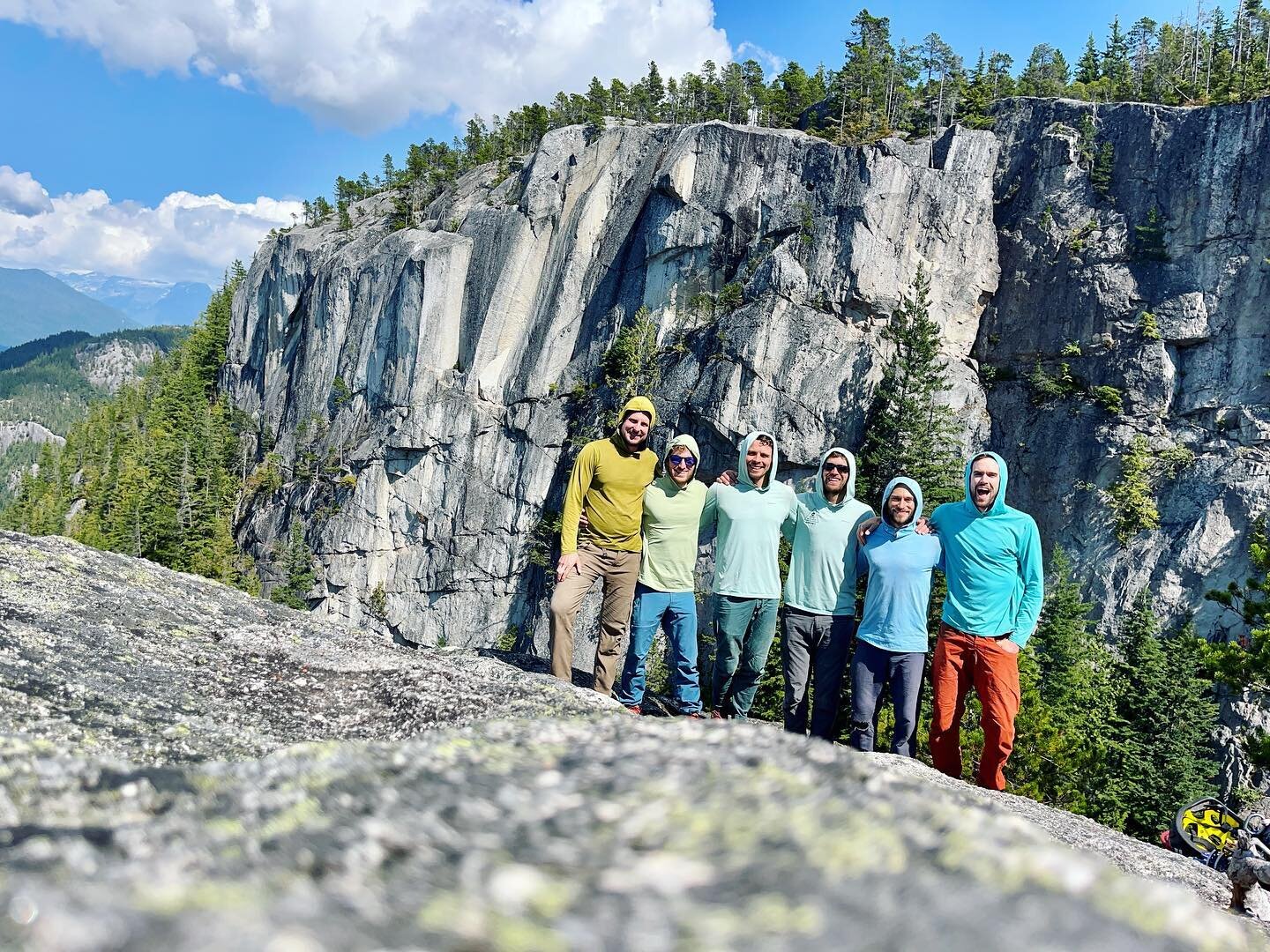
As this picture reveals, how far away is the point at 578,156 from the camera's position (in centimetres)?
5394

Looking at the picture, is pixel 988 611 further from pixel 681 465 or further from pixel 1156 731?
pixel 1156 731

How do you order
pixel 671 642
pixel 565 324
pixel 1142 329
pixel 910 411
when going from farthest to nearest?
pixel 565 324 < pixel 1142 329 < pixel 910 411 < pixel 671 642

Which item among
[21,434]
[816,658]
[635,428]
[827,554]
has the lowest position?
[816,658]

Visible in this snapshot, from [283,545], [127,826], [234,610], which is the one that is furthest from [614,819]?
[283,545]

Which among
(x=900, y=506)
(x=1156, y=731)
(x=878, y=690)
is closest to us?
(x=900, y=506)

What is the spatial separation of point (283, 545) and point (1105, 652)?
55.0 meters

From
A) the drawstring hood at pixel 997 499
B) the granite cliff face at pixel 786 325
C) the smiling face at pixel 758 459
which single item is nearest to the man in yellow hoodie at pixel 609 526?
the smiling face at pixel 758 459

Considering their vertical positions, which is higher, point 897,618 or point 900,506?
point 900,506

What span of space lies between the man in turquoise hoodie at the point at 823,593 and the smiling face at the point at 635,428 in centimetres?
186

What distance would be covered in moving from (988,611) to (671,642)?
125 inches

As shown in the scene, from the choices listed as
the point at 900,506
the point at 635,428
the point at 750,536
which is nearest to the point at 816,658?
the point at 750,536

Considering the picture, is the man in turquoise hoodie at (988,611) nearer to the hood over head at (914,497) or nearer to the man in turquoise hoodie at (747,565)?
the hood over head at (914,497)

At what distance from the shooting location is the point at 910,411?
36.6 m

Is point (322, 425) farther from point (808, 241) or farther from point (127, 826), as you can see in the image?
point (127, 826)
